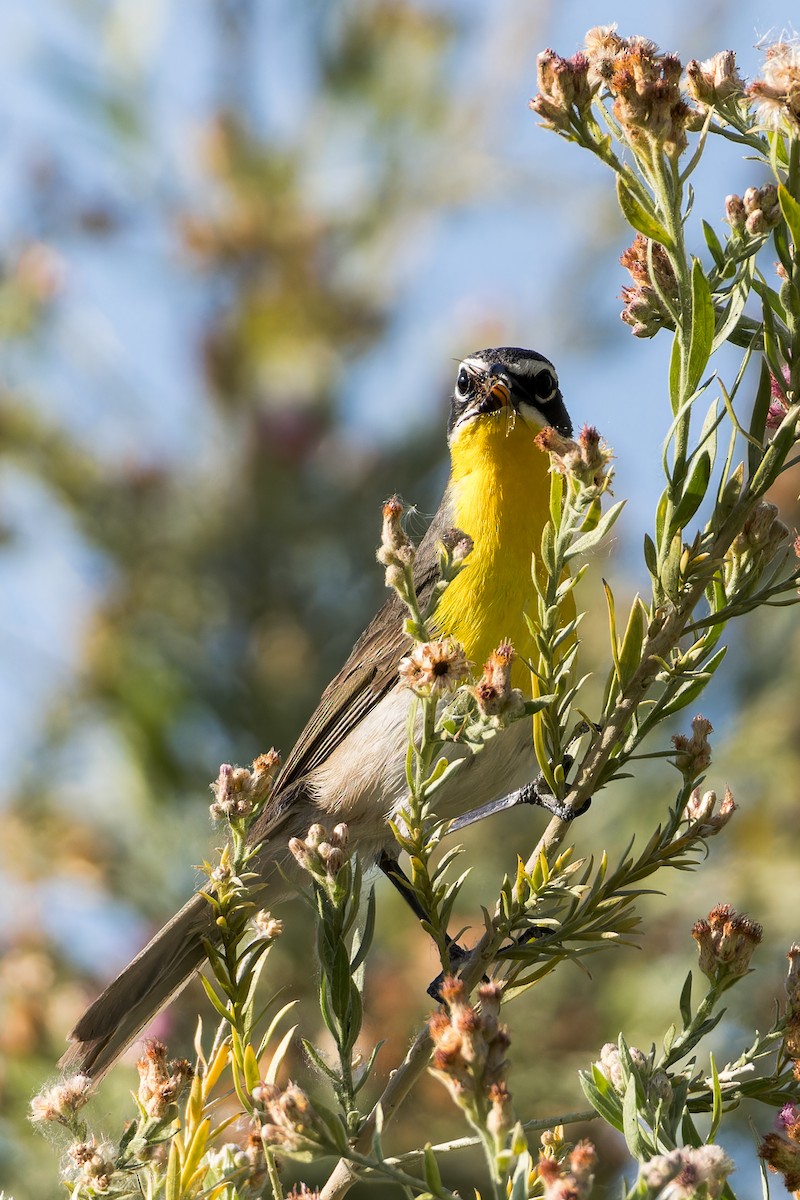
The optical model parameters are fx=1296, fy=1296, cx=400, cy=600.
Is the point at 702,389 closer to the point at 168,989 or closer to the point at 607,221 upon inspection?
the point at 168,989

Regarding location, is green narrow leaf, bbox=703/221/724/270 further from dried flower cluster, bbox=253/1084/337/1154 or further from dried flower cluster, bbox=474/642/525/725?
dried flower cluster, bbox=253/1084/337/1154

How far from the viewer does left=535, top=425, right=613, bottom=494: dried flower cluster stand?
58.1 inches

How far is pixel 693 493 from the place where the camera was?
156 centimetres

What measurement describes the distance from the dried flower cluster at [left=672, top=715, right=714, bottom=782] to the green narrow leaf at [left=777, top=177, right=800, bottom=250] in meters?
0.59

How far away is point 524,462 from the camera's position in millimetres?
3479

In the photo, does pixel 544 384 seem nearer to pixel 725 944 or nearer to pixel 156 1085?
pixel 725 944

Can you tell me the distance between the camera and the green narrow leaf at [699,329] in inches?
57.4

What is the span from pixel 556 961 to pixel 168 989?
59.4 inches

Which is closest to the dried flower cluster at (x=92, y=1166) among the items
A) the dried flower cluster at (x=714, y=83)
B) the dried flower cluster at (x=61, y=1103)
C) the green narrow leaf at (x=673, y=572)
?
the dried flower cluster at (x=61, y=1103)

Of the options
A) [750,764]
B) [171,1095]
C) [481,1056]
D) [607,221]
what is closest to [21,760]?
[750,764]

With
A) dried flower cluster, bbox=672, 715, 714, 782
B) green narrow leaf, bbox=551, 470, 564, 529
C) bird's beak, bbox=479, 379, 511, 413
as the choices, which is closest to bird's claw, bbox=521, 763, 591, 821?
dried flower cluster, bbox=672, 715, 714, 782

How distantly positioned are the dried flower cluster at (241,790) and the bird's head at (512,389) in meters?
2.13

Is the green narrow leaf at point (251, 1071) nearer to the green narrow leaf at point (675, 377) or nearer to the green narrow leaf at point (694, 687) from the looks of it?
the green narrow leaf at point (694, 687)

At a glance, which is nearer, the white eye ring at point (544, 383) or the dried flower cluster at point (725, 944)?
the dried flower cluster at point (725, 944)
